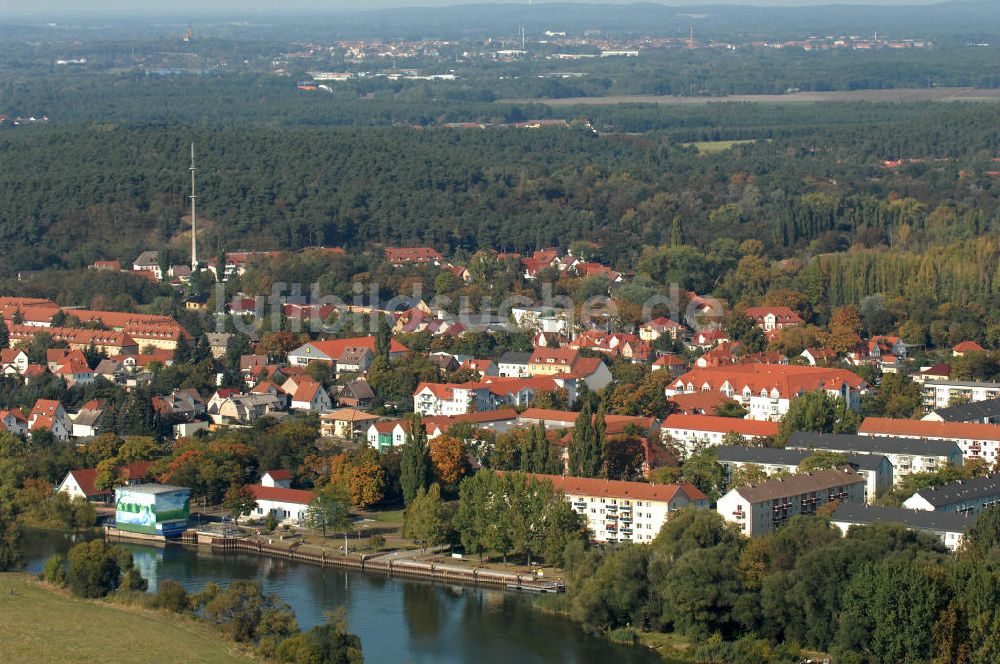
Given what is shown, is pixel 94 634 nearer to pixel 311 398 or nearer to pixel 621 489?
pixel 621 489

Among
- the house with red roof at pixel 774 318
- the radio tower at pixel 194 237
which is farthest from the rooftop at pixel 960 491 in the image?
the radio tower at pixel 194 237

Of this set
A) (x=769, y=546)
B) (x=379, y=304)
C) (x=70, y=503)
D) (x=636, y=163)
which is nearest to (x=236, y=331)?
(x=379, y=304)

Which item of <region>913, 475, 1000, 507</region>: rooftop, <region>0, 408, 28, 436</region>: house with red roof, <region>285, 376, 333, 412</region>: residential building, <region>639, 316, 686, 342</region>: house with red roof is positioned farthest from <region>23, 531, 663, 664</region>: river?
<region>639, 316, 686, 342</region>: house with red roof

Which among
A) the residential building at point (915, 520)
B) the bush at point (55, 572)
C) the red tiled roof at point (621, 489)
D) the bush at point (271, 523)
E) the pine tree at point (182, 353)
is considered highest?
the residential building at point (915, 520)

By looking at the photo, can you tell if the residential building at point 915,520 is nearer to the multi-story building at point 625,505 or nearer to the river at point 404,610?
the multi-story building at point 625,505

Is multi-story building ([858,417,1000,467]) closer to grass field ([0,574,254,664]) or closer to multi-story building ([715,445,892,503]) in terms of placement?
multi-story building ([715,445,892,503])
